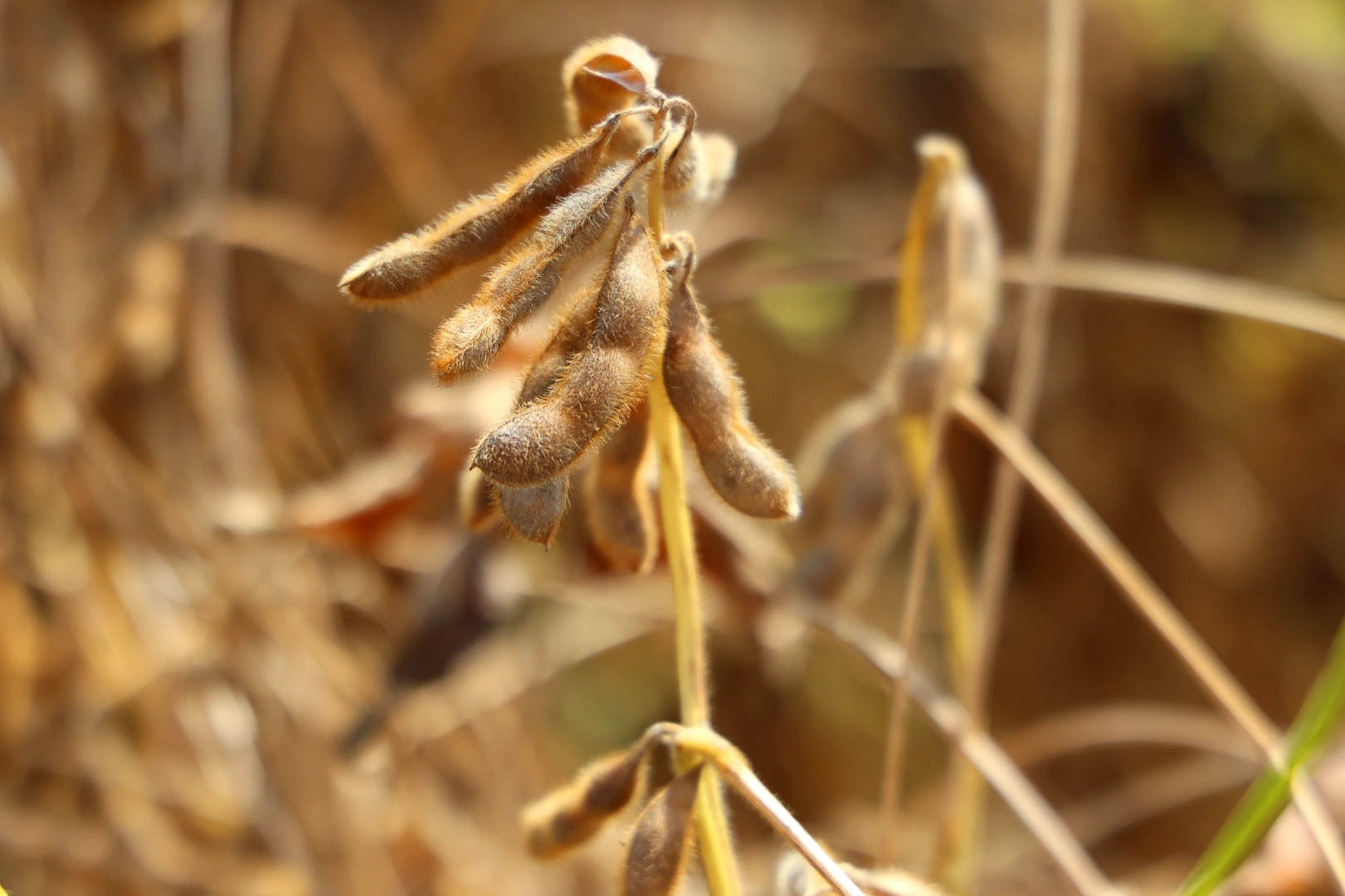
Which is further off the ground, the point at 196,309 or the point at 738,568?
the point at 196,309

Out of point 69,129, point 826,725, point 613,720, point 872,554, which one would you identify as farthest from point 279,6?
point 826,725

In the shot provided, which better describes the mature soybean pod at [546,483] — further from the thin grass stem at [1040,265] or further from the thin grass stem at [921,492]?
the thin grass stem at [1040,265]

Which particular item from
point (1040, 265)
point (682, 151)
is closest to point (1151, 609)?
point (1040, 265)

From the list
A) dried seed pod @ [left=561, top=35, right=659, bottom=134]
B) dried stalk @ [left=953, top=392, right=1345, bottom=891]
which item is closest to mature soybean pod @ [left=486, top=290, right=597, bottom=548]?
dried seed pod @ [left=561, top=35, right=659, bottom=134]

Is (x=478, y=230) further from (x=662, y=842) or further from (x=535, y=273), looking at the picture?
(x=662, y=842)

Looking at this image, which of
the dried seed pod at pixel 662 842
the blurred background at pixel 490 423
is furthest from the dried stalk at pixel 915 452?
the dried seed pod at pixel 662 842

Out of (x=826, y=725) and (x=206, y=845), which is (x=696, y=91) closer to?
(x=826, y=725)

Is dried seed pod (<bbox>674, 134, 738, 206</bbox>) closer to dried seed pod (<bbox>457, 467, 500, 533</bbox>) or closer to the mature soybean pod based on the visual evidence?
the mature soybean pod

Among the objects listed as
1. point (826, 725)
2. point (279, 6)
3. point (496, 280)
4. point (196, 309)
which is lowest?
point (496, 280)
